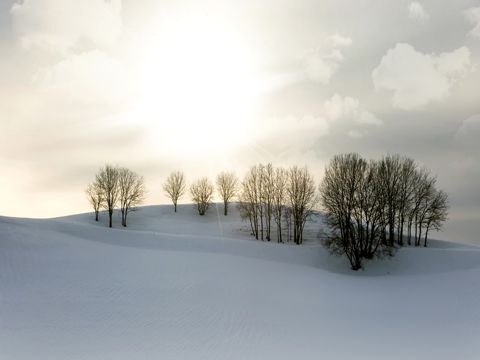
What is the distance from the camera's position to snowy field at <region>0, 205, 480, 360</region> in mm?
16906

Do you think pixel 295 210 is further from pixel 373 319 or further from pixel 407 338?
pixel 407 338

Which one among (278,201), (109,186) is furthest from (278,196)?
(109,186)

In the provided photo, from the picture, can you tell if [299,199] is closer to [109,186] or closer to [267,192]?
[267,192]

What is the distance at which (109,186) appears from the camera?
2365 inches

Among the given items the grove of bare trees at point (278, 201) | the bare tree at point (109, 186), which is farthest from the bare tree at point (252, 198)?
the bare tree at point (109, 186)

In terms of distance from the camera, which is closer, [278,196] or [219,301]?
[219,301]

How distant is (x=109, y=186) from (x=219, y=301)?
41.9 metres

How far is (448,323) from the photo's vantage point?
69.8ft

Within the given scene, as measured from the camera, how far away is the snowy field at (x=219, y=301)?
16906mm

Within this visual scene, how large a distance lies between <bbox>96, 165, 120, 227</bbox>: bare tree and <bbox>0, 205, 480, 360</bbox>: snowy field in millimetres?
18583

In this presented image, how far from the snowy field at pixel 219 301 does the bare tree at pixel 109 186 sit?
732 inches

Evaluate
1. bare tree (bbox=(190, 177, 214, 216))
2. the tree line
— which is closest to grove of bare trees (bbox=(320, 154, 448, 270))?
the tree line

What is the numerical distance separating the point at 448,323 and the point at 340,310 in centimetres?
599

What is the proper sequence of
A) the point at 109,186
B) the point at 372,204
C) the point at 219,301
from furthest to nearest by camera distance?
the point at 109,186, the point at 372,204, the point at 219,301
